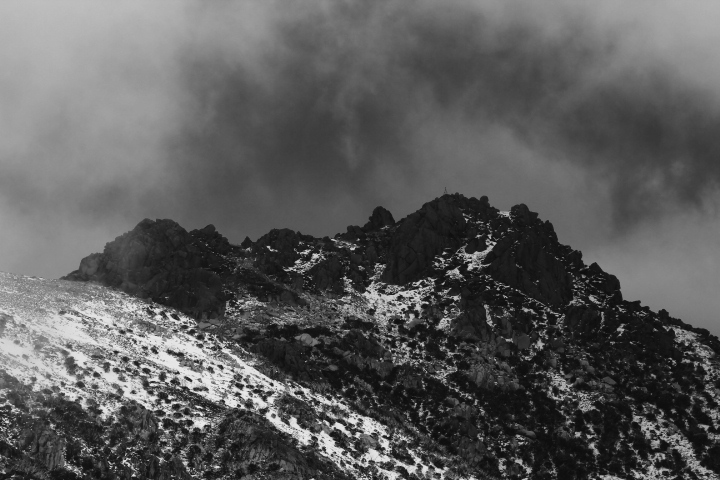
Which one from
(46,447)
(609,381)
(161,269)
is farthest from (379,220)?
(46,447)

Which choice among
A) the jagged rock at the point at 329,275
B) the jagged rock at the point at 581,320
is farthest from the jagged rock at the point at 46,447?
the jagged rock at the point at 581,320

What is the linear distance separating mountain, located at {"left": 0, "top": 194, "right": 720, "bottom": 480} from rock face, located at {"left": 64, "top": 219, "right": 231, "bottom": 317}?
Answer: 1.26 feet

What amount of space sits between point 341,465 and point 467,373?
4228cm

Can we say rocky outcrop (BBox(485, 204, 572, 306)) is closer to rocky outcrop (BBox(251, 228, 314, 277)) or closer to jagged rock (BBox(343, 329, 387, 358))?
jagged rock (BBox(343, 329, 387, 358))

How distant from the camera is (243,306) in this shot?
13350 cm

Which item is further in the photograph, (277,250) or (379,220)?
(379,220)

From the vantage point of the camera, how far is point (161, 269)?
135500mm

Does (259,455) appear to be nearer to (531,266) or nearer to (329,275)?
(329,275)

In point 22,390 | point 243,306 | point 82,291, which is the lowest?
point 22,390

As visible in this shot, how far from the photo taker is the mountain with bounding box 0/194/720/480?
7769 centimetres

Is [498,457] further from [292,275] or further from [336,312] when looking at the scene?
[292,275]

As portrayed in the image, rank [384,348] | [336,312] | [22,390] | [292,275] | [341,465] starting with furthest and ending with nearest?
1. [292,275]
2. [336,312]
3. [384,348]
4. [341,465]
5. [22,390]

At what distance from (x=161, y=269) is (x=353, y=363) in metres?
37.3

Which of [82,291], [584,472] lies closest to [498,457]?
[584,472]
